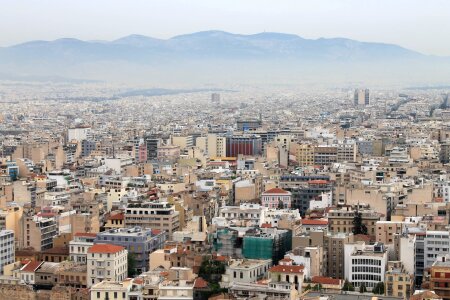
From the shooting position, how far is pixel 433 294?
18.8m

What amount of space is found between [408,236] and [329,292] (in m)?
3.48

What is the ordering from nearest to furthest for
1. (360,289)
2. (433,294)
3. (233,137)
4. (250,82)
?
(433,294) < (360,289) < (233,137) < (250,82)

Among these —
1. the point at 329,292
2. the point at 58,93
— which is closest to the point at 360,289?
the point at 329,292

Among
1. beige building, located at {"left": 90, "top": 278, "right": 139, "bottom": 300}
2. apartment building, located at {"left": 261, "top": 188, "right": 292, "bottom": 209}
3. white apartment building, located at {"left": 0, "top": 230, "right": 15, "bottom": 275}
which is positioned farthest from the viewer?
apartment building, located at {"left": 261, "top": 188, "right": 292, "bottom": 209}

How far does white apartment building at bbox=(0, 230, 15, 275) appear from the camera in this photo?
23.5m

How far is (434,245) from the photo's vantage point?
74.6 ft

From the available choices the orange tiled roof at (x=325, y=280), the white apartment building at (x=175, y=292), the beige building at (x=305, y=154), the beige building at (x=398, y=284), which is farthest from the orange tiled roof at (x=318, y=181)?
the white apartment building at (x=175, y=292)

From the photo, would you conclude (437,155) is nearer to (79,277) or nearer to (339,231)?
(339,231)

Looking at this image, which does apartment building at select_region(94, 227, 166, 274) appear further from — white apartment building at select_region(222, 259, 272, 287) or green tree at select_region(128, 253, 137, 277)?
white apartment building at select_region(222, 259, 272, 287)

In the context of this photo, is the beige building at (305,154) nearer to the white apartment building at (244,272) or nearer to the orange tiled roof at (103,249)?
the white apartment building at (244,272)

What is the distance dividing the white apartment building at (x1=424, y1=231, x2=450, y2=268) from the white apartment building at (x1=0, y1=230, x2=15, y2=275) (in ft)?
30.2

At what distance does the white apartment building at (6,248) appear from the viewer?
2355 cm

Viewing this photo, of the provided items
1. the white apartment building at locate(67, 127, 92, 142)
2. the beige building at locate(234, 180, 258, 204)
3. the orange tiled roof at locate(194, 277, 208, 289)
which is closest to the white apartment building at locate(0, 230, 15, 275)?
the orange tiled roof at locate(194, 277, 208, 289)

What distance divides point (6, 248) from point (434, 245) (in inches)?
373
